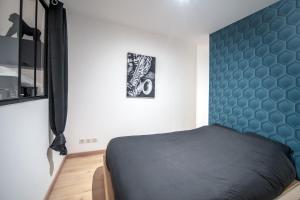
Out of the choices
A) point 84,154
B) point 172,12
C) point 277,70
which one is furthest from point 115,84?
point 277,70

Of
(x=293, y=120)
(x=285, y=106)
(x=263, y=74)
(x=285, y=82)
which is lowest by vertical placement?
(x=293, y=120)

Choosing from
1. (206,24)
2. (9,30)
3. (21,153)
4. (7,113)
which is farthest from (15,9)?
(206,24)

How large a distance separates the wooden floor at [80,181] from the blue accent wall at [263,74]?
225 cm

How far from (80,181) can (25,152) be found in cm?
95

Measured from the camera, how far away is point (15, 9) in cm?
119

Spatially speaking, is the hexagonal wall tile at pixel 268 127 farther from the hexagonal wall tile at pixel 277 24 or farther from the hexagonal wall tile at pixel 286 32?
the hexagonal wall tile at pixel 277 24

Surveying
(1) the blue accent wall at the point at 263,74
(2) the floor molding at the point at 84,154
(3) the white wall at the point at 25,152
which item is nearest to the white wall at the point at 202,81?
(1) the blue accent wall at the point at 263,74

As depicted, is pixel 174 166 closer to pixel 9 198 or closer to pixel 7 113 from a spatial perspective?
pixel 9 198

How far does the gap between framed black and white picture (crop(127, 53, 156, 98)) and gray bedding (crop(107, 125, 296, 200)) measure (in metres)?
1.22

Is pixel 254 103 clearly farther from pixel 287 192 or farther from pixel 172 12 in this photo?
pixel 172 12

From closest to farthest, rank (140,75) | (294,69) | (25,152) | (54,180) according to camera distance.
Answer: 1. (25,152)
2. (294,69)
3. (54,180)
4. (140,75)

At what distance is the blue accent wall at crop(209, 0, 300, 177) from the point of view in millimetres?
1799

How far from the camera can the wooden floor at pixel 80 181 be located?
1687 millimetres

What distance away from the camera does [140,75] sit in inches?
118
